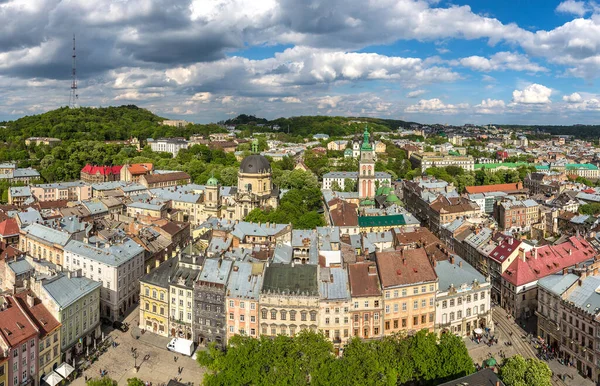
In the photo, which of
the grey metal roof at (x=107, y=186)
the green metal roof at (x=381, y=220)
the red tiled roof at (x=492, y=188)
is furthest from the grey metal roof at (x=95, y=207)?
the red tiled roof at (x=492, y=188)

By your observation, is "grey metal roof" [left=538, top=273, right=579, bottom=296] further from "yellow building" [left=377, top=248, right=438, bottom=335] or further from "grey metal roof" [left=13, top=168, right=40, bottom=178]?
"grey metal roof" [left=13, top=168, right=40, bottom=178]

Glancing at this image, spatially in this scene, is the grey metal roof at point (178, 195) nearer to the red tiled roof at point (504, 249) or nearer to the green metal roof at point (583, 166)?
the red tiled roof at point (504, 249)

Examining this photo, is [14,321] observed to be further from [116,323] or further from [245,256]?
[245,256]

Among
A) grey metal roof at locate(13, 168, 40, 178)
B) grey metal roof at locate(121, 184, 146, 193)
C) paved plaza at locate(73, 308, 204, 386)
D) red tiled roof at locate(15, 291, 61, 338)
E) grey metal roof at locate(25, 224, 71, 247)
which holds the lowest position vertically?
paved plaza at locate(73, 308, 204, 386)

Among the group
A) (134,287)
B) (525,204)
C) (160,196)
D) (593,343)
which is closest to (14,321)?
(134,287)

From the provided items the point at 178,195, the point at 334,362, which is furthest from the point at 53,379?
the point at 178,195

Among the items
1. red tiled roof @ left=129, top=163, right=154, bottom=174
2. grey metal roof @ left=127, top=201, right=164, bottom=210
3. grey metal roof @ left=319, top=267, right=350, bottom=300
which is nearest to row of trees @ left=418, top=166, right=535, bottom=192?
red tiled roof @ left=129, top=163, right=154, bottom=174
